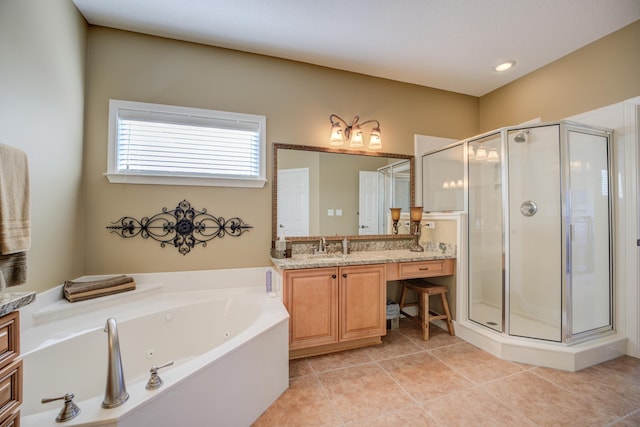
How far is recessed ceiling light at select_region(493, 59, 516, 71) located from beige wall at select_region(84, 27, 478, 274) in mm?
895

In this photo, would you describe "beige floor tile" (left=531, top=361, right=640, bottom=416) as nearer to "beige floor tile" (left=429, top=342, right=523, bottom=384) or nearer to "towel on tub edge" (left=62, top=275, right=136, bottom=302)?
"beige floor tile" (left=429, top=342, right=523, bottom=384)

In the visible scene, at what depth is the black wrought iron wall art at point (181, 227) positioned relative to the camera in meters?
2.15

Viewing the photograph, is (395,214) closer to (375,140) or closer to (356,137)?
(375,140)

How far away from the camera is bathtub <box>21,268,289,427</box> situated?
1.10m

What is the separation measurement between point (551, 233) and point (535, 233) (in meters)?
0.11

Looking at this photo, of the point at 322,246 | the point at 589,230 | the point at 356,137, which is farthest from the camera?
the point at 356,137

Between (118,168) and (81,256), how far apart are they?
2.44ft

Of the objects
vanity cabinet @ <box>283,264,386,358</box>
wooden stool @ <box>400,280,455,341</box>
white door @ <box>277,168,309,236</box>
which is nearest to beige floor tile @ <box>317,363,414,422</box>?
vanity cabinet @ <box>283,264,386,358</box>

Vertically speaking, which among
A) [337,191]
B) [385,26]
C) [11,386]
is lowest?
[11,386]

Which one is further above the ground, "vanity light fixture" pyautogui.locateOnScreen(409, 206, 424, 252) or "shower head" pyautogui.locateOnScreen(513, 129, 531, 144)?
"shower head" pyautogui.locateOnScreen(513, 129, 531, 144)

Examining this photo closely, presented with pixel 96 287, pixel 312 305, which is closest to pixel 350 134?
pixel 312 305

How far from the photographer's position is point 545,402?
5.32 feet

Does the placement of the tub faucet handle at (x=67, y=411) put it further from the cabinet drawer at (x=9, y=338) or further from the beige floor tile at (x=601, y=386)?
A: the beige floor tile at (x=601, y=386)

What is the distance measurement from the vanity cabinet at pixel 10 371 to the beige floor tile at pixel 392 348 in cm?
203
